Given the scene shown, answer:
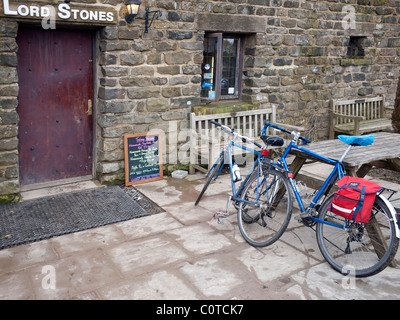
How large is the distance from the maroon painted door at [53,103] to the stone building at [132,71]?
0.01 meters

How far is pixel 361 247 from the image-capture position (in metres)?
4.19

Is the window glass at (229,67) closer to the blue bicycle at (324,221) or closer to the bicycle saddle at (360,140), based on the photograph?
the blue bicycle at (324,221)

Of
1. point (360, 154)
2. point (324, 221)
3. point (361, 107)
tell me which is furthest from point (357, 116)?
point (324, 221)

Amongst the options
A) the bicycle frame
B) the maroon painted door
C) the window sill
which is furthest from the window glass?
the bicycle frame

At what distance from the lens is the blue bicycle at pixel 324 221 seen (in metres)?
3.59

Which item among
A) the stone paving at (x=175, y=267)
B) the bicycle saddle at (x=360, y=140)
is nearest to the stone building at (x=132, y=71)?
the stone paving at (x=175, y=267)

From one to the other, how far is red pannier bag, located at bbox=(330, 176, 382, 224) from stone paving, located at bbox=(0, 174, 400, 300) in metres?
0.60

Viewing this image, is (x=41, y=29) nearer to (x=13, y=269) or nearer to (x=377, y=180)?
(x=13, y=269)

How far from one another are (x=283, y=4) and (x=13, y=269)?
19.1 ft

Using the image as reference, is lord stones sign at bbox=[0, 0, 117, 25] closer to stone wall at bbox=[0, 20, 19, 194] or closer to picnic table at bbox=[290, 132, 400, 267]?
stone wall at bbox=[0, 20, 19, 194]

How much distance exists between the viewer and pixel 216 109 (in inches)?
258

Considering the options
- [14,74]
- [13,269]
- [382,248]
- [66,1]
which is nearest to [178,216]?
[13,269]

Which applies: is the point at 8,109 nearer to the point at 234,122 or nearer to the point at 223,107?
the point at 223,107
